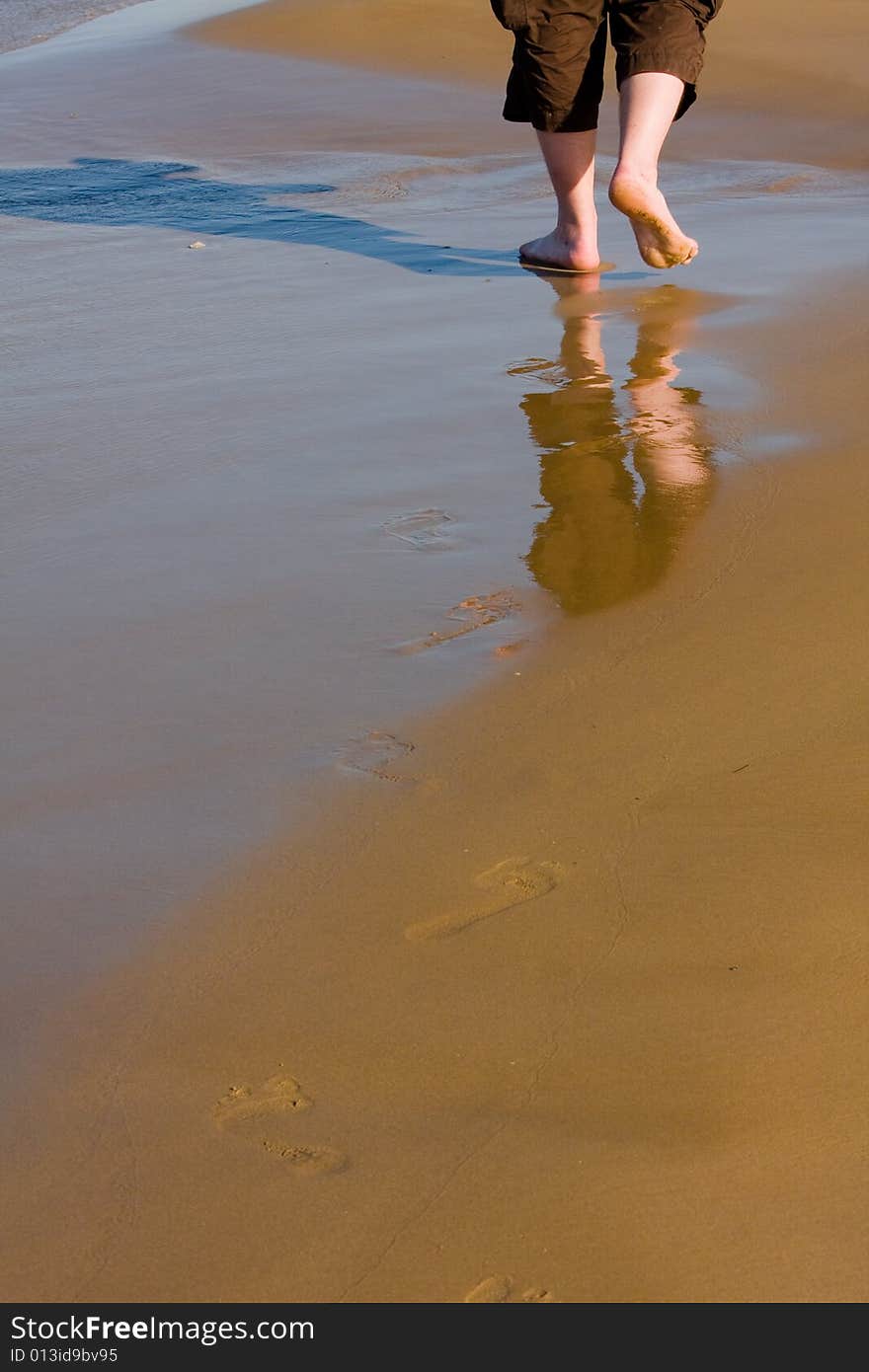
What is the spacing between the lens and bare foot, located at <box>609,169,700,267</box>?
3.54m

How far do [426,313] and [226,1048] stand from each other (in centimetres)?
254

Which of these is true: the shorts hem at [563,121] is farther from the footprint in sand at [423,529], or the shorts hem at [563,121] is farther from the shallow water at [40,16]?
the shallow water at [40,16]

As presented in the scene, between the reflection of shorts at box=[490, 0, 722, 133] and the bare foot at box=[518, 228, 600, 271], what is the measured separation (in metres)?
0.27

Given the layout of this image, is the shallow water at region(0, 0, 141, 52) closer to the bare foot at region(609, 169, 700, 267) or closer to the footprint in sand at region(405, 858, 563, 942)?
the bare foot at region(609, 169, 700, 267)

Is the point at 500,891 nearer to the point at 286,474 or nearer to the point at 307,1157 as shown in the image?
the point at 307,1157

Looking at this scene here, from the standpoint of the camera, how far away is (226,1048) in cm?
142

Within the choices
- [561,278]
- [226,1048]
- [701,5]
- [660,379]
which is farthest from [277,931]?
[701,5]

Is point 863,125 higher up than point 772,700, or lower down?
higher up

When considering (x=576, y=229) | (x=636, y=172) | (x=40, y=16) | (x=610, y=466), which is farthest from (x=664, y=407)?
(x=40, y=16)

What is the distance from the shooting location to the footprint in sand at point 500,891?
1557mm

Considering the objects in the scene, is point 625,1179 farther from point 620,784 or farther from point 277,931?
point 620,784

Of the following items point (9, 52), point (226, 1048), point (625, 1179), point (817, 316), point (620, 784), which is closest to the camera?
point (625, 1179)

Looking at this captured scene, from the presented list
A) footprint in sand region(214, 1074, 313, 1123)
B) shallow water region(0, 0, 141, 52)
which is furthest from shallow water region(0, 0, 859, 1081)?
shallow water region(0, 0, 141, 52)

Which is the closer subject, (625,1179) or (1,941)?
(625,1179)
